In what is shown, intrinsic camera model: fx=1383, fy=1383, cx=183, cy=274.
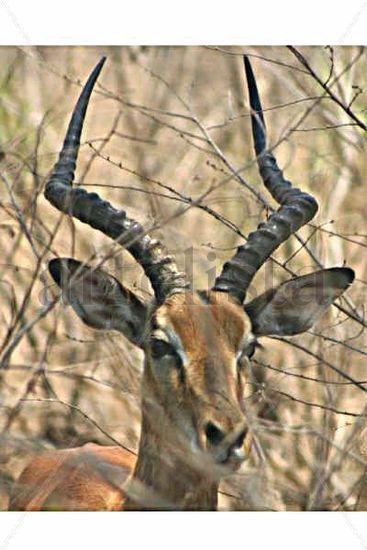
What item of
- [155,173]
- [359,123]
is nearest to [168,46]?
[155,173]

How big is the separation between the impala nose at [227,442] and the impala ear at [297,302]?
3.22 ft

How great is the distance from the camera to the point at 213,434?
5.41m

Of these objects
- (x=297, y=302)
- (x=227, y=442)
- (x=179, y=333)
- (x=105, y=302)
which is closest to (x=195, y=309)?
(x=179, y=333)

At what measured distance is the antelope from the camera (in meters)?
5.65

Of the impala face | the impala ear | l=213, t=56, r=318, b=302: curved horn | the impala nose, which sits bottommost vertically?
the impala nose

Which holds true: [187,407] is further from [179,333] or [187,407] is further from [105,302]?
[105,302]

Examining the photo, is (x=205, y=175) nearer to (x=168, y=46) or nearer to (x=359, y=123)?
(x=168, y=46)

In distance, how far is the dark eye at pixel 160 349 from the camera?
232 inches

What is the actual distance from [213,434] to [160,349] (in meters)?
0.63

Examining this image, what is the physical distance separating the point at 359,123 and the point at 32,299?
273cm

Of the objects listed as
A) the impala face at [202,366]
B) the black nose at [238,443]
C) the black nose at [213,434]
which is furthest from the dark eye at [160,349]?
the black nose at [238,443]

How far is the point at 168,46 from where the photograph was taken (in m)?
8.00

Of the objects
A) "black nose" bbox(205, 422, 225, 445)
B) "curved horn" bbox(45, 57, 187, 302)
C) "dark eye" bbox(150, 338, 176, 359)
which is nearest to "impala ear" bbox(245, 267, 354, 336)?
"curved horn" bbox(45, 57, 187, 302)

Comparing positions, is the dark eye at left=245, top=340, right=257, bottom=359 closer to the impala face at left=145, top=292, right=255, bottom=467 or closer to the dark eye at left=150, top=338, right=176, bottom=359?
the impala face at left=145, top=292, right=255, bottom=467
